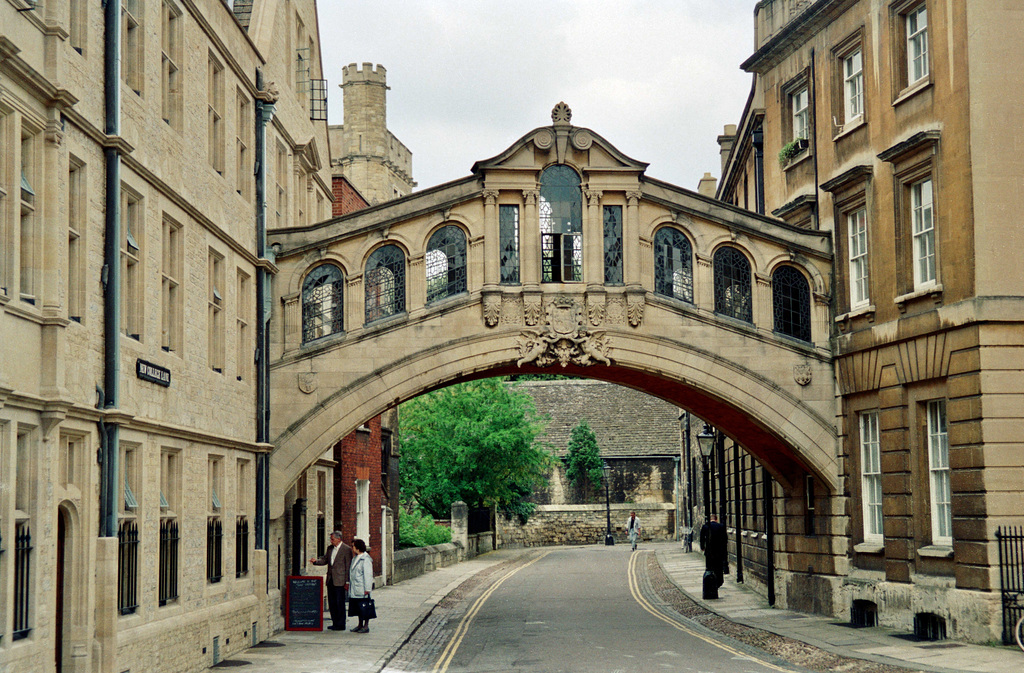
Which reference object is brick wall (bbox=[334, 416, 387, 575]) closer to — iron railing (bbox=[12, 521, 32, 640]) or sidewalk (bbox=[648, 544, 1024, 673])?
sidewalk (bbox=[648, 544, 1024, 673])

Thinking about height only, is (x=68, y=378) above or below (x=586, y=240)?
below

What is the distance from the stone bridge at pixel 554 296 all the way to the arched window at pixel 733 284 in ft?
0.09

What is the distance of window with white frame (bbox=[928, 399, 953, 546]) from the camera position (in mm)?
18859

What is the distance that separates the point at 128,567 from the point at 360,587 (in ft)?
24.0

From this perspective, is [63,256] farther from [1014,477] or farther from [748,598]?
[748,598]

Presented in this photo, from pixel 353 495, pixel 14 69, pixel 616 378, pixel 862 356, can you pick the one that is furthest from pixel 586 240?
pixel 14 69

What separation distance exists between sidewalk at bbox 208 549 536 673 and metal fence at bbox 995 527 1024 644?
8.62m

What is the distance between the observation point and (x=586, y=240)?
22.5 m

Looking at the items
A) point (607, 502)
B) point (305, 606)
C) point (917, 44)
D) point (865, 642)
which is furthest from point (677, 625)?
point (607, 502)

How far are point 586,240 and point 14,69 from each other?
42.3 feet

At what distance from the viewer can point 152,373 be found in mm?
14891

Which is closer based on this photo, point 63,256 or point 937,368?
point 63,256

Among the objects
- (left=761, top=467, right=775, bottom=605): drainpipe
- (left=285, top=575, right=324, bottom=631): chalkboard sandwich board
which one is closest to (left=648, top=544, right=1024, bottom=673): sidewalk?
(left=761, top=467, right=775, bottom=605): drainpipe

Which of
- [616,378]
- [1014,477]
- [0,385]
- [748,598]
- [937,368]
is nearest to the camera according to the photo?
[0,385]
